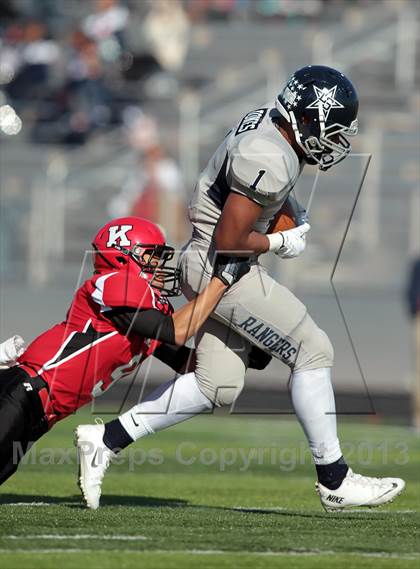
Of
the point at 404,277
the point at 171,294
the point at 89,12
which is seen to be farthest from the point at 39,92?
the point at 171,294

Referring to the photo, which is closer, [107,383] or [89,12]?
[107,383]

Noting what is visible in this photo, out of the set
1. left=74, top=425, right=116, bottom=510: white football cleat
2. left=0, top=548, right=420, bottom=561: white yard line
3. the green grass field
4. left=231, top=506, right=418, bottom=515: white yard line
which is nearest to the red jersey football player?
left=74, top=425, right=116, bottom=510: white football cleat

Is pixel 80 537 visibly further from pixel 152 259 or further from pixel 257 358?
pixel 257 358

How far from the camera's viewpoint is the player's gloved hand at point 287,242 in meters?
5.89

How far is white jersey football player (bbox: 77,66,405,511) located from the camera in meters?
5.89

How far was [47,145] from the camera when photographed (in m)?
18.0

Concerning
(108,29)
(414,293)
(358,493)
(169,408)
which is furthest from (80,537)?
(108,29)

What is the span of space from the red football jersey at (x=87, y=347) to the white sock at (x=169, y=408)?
0.94 feet

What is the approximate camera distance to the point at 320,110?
589 centimetres

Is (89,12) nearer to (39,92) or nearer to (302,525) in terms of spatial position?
(39,92)

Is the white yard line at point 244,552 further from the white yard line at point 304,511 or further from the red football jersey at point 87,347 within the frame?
the white yard line at point 304,511

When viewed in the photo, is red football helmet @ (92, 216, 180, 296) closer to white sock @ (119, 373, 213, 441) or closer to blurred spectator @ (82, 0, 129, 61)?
white sock @ (119, 373, 213, 441)

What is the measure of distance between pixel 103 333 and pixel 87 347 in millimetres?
101

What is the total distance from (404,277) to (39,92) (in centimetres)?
650
